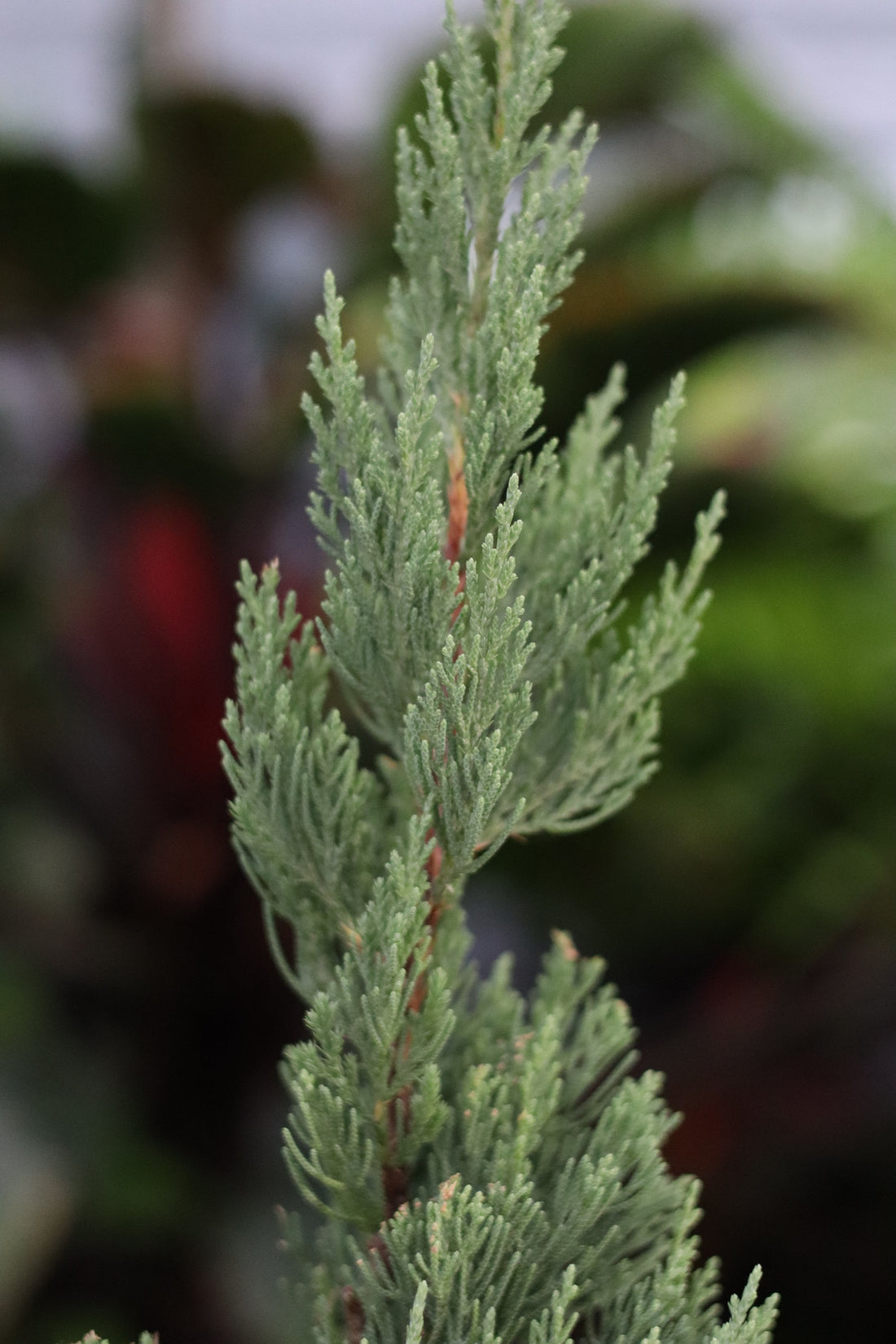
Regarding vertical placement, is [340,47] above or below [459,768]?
above

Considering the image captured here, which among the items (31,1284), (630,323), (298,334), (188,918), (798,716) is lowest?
(31,1284)

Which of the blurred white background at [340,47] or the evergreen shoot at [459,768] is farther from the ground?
the blurred white background at [340,47]

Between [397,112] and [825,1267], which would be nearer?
[825,1267]

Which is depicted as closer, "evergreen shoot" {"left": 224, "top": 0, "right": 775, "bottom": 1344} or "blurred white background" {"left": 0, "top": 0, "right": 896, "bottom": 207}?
"evergreen shoot" {"left": 224, "top": 0, "right": 775, "bottom": 1344}

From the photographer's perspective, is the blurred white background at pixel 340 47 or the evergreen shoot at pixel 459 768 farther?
the blurred white background at pixel 340 47

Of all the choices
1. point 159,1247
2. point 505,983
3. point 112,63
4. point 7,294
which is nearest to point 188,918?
point 159,1247

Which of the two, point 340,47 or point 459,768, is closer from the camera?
point 459,768

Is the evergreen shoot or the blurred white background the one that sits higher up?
the blurred white background

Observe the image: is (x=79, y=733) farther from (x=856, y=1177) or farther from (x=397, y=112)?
(x=856, y=1177)
